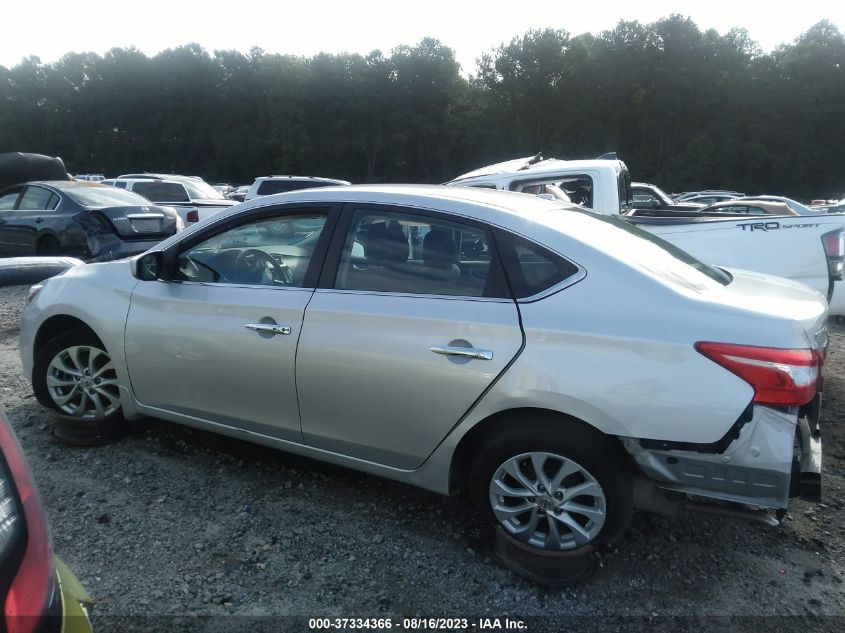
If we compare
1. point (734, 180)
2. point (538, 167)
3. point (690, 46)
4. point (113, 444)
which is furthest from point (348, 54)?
point (113, 444)

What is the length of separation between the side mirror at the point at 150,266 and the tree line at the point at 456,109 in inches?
1907

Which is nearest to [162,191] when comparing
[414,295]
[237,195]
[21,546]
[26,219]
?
[26,219]

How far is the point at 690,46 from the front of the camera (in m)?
50.8

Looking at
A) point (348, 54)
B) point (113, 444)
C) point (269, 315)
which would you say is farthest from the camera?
point (348, 54)

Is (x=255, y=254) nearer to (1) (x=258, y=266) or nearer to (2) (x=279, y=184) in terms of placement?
(1) (x=258, y=266)

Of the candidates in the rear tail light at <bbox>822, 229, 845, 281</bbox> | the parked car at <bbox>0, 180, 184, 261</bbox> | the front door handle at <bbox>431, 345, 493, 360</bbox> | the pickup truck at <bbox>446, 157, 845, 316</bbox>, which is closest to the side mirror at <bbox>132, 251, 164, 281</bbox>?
the front door handle at <bbox>431, 345, 493, 360</bbox>

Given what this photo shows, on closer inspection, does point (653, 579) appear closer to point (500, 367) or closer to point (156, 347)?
point (500, 367)

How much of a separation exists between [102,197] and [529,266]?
30.6 ft

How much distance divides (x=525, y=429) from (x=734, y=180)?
49505 mm

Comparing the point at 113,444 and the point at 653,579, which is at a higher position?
the point at 113,444

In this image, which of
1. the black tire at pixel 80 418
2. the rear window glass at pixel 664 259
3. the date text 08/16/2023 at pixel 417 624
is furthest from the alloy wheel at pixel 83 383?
the rear window glass at pixel 664 259

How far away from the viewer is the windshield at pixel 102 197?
9.70 metres

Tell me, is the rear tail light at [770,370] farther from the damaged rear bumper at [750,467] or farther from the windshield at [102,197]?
the windshield at [102,197]

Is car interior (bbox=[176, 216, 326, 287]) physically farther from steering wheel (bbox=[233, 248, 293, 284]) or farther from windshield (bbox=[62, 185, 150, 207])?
windshield (bbox=[62, 185, 150, 207])
